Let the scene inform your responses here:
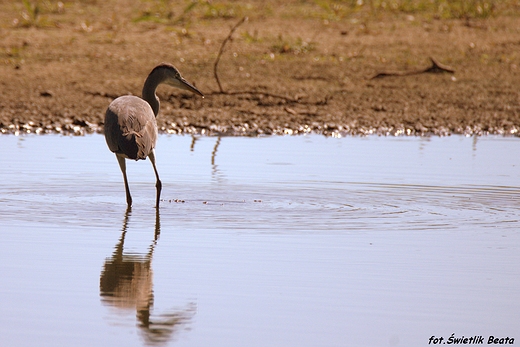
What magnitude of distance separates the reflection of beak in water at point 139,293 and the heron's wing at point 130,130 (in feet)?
5.23

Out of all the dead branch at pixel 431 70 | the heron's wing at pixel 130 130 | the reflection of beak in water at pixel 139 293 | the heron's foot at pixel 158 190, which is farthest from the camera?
the dead branch at pixel 431 70

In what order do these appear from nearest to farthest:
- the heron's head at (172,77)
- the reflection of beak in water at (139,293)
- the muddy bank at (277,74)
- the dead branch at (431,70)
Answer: the reflection of beak in water at (139,293) < the heron's head at (172,77) < the muddy bank at (277,74) < the dead branch at (431,70)

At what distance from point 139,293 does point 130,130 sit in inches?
130

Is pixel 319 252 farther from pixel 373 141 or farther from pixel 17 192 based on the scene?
pixel 373 141

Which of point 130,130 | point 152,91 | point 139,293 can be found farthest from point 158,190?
point 139,293

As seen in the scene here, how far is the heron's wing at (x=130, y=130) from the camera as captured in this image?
27.1ft

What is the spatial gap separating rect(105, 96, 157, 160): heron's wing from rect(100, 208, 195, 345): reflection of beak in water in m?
1.59

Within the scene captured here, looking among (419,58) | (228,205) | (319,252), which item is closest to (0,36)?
(419,58)

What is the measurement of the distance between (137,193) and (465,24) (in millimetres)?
11942

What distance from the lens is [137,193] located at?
30.9ft

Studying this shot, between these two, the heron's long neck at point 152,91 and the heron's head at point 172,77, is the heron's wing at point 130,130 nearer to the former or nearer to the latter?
the heron's long neck at point 152,91

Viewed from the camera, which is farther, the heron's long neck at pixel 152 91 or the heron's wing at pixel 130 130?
the heron's long neck at pixel 152 91

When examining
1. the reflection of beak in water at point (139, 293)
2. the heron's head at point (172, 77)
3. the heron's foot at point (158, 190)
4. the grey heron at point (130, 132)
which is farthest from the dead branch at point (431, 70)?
the reflection of beak in water at point (139, 293)

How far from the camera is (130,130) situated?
8461mm
